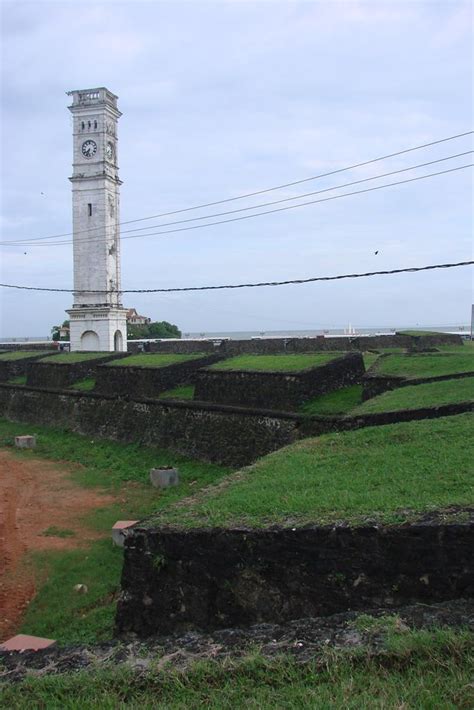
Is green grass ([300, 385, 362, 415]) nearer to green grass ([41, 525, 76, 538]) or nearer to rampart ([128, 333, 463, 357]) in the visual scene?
green grass ([41, 525, 76, 538])

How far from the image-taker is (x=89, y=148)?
34.4 m

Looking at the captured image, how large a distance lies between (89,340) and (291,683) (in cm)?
3264

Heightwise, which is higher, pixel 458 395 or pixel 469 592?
pixel 458 395

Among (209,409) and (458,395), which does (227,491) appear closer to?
(458,395)

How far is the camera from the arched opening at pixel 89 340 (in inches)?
1344

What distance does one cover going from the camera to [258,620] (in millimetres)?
4324

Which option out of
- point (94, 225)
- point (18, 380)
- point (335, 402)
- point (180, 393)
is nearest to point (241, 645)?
point (335, 402)

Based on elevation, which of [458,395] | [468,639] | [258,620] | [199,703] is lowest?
[258,620]

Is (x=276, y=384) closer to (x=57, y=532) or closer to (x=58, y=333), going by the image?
(x=57, y=532)

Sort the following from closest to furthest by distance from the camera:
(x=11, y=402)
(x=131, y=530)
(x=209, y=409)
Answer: (x=131, y=530), (x=209, y=409), (x=11, y=402)

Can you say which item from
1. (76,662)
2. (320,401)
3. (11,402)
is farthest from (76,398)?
(76,662)

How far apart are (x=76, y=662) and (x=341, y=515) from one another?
6.35ft

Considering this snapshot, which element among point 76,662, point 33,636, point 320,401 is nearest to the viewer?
point 76,662

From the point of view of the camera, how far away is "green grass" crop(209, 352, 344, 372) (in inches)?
516
